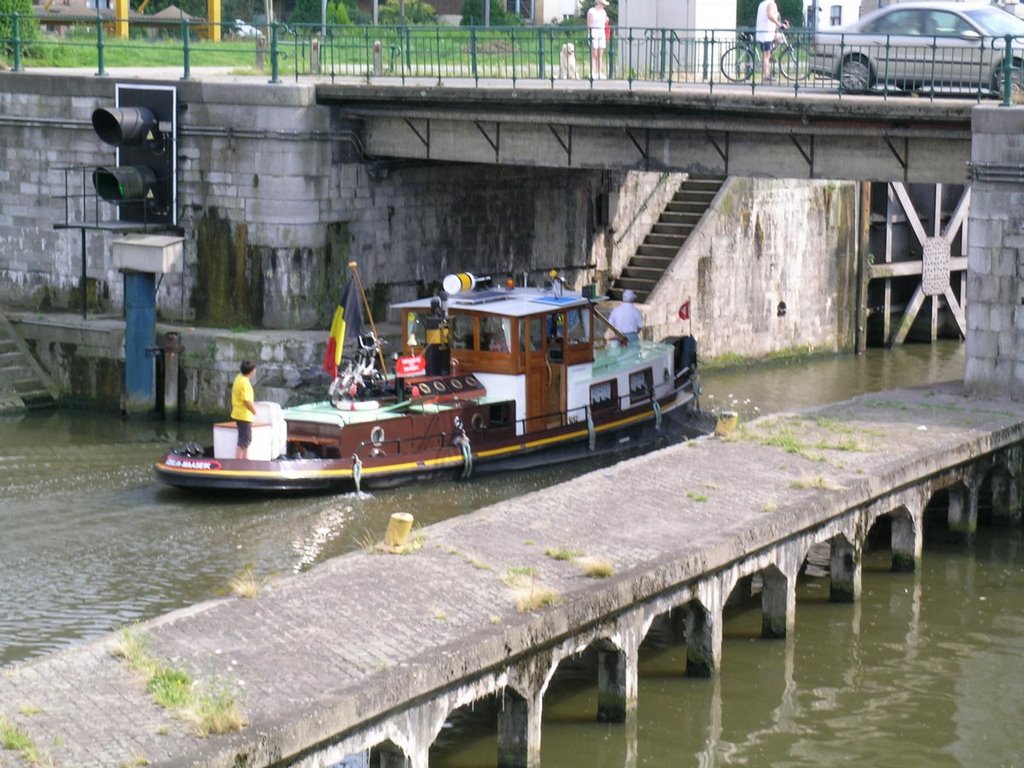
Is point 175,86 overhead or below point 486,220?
overhead

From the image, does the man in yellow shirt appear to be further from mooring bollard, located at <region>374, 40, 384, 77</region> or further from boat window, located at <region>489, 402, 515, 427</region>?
mooring bollard, located at <region>374, 40, 384, 77</region>

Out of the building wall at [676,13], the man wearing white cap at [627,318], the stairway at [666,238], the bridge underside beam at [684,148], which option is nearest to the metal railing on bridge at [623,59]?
the building wall at [676,13]

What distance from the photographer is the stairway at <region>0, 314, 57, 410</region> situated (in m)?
32.3

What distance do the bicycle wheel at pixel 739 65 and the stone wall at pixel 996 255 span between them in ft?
16.1

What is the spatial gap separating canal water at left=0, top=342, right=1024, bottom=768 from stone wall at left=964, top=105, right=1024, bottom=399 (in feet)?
9.42

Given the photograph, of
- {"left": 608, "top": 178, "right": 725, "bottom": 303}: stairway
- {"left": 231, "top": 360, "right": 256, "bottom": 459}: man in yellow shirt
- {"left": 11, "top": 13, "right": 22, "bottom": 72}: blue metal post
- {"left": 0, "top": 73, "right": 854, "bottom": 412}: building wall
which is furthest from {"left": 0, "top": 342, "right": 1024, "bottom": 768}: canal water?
{"left": 608, "top": 178, "right": 725, "bottom": 303}: stairway

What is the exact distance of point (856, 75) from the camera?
30109 mm

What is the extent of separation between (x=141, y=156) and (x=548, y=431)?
9285 mm

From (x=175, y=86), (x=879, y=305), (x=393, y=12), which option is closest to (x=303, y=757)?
(x=175, y=86)

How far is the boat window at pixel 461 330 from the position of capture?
28016 mm

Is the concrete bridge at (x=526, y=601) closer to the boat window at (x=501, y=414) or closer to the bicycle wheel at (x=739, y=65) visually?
the boat window at (x=501, y=414)

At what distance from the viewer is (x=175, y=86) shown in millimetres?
32562

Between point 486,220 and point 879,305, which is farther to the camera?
point 879,305

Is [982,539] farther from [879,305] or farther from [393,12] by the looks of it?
[393,12]
